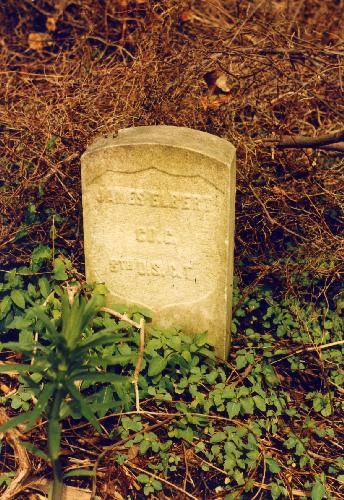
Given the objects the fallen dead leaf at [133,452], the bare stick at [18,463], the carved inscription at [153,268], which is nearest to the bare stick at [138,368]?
the fallen dead leaf at [133,452]

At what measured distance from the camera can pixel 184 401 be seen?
126 inches

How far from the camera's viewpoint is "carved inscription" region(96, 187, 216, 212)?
3049 millimetres

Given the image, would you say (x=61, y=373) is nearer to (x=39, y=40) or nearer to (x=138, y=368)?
(x=138, y=368)

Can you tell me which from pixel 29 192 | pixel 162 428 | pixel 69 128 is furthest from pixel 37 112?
pixel 162 428

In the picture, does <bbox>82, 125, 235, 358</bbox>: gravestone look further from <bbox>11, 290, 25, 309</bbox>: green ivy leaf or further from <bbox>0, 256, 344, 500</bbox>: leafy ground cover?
<bbox>11, 290, 25, 309</bbox>: green ivy leaf

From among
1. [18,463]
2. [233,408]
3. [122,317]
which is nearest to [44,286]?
[122,317]

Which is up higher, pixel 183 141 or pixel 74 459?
pixel 183 141

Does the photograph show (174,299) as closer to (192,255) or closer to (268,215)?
(192,255)

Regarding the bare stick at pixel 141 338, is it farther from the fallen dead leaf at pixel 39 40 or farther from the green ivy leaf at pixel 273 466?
the fallen dead leaf at pixel 39 40

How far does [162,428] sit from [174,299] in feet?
2.31

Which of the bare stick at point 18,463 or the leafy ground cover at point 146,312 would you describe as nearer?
the bare stick at point 18,463

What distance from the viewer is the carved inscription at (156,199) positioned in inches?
120

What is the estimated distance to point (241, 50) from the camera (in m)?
4.25

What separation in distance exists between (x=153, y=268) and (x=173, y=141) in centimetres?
72
